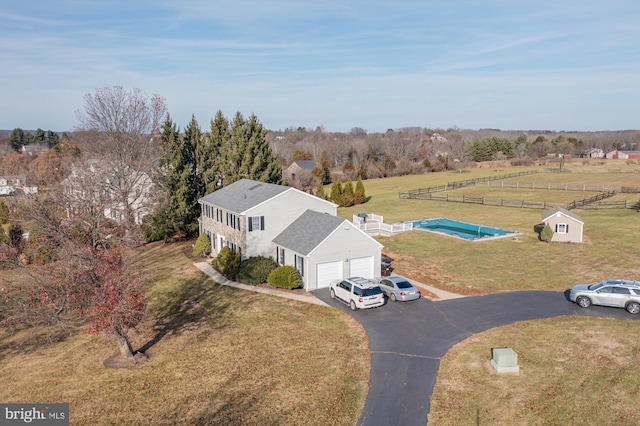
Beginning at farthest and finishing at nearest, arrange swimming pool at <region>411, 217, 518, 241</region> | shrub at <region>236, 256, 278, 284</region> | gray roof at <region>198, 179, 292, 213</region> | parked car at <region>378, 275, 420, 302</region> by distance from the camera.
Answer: swimming pool at <region>411, 217, 518, 241</region>, gray roof at <region>198, 179, 292, 213</region>, shrub at <region>236, 256, 278, 284</region>, parked car at <region>378, 275, 420, 302</region>

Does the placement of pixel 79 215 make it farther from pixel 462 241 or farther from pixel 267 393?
pixel 462 241

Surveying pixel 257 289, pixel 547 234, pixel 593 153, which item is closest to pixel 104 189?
pixel 257 289

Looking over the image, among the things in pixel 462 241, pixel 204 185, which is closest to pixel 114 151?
pixel 204 185

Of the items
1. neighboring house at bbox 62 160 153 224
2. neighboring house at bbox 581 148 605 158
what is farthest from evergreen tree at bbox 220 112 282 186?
neighboring house at bbox 581 148 605 158

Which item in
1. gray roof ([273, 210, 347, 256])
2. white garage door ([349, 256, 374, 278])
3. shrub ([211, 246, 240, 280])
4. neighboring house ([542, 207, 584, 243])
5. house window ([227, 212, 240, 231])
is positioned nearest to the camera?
gray roof ([273, 210, 347, 256])

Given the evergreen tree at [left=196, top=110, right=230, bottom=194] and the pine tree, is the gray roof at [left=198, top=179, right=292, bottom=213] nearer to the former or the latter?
the pine tree

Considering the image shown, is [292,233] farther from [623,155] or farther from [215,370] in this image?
[623,155]

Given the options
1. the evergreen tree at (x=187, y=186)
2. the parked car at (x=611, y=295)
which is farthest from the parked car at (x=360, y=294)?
the evergreen tree at (x=187, y=186)

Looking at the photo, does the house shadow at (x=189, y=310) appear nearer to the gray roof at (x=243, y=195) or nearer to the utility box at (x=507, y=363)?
the gray roof at (x=243, y=195)
